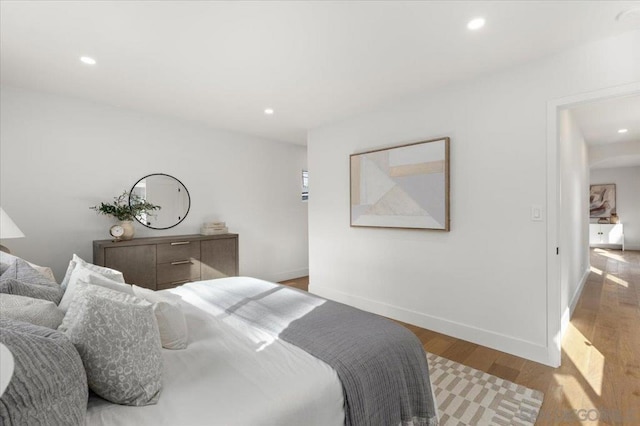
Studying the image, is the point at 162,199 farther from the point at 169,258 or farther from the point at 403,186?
the point at 403,186

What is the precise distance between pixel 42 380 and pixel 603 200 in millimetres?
11303

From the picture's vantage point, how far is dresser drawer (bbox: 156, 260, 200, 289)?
11.1ft

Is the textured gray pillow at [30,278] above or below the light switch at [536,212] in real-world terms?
below

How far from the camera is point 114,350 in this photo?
3.30 feet

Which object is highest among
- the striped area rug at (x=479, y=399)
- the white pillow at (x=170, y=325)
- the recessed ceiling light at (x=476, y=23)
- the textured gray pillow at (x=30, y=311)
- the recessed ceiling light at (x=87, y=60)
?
the recessed ceiling light at (x=87, y=60)

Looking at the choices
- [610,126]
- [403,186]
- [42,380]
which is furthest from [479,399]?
[610,126]

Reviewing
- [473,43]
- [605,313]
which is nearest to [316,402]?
[473,43]

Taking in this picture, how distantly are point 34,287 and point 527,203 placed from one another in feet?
10.6

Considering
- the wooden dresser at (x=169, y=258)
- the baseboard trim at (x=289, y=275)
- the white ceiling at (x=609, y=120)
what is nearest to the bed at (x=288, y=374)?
the wooden dresser at (x=169, y=258)

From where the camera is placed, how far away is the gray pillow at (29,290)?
1.31m

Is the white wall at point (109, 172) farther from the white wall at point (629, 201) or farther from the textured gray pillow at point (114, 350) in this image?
the white wall at point (629, 201)

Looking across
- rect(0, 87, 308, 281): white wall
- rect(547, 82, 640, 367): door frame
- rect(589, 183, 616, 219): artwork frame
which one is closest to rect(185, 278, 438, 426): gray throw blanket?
rect(547, 82, 640, 367): door frame

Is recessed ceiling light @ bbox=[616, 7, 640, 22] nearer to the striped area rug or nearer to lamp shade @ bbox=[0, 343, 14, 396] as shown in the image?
the striped area rug

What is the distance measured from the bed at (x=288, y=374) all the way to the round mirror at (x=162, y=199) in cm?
232
